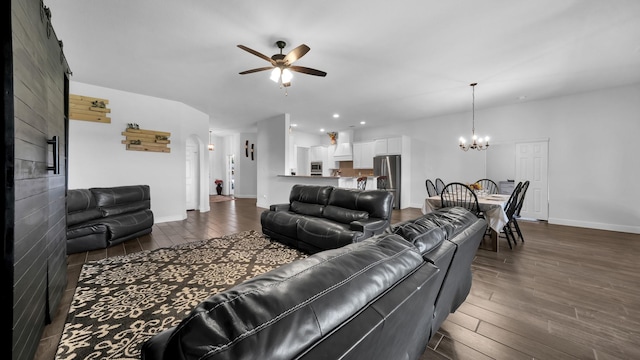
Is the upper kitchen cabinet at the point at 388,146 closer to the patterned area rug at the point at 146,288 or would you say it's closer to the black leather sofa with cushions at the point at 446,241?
the patterned area rug at the point at 146,288

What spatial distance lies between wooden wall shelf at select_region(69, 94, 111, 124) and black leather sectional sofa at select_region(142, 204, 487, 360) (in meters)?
→ 5.61

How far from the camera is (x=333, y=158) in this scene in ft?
28.7

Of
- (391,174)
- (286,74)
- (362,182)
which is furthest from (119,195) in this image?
(391,174)

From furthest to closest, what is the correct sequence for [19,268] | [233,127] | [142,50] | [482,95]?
[233,127] → [482,95] → [142,50] → [19,268]

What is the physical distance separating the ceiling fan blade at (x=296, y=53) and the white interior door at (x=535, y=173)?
5.83 metres

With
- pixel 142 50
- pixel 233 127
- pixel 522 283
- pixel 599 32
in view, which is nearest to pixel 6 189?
pixel 142 50

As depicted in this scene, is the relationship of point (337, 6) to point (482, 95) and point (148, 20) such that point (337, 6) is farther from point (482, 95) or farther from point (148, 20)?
point (482, 95)

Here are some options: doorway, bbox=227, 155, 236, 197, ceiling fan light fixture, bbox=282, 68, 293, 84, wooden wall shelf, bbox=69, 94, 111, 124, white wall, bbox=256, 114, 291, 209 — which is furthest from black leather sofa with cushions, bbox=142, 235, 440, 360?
doorway, bbox=227, 155, 236, 197

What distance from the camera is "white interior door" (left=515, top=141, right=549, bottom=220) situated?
532 cm

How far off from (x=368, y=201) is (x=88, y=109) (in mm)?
5380

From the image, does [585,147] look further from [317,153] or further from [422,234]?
[317,153]

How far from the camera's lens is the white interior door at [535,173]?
5.32 m

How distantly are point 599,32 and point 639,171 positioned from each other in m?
3.56

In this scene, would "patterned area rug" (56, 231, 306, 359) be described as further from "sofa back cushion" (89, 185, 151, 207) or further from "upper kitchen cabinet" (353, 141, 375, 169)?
"upper kitchen cabinet" (353, 141, 375, 169)
